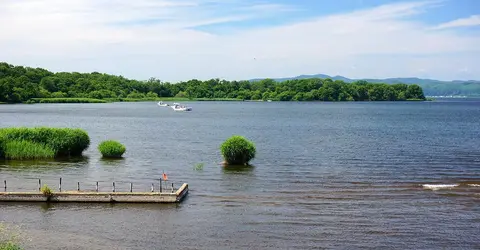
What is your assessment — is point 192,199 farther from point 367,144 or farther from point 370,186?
point 367,144

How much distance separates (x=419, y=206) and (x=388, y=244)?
10.7 metres

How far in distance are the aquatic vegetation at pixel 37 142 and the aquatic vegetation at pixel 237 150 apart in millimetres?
19203

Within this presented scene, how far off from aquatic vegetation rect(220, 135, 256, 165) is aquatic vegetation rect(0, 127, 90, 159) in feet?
63.0

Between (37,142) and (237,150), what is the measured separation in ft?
78.1

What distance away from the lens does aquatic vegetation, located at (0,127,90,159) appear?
201ft

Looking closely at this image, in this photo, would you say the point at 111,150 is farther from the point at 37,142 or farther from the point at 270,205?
the point at 270,205

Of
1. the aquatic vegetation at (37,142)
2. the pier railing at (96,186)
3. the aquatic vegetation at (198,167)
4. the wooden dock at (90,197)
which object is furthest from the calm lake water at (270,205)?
the aquatic vegetation at (37,142)

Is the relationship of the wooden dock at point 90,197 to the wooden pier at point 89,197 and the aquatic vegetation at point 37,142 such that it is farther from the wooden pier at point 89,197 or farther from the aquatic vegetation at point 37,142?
the aquatic vegetation at point 37,142

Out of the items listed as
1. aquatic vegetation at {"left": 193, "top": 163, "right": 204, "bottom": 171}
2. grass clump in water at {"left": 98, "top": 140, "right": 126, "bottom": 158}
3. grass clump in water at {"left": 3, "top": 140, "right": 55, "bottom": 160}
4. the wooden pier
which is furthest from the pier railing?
grass clump in water at {"left": 98, "top": 140, "right": 126, "bottom": 158}

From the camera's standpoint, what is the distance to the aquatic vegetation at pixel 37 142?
201ft

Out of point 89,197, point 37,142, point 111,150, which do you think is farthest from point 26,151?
point 89,197

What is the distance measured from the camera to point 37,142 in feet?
206

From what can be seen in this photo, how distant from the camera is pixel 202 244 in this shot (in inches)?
1227

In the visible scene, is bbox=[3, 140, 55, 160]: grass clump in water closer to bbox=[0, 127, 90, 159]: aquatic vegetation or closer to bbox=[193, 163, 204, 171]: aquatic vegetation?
bbox=[0, 127, 90, 159]: aquatic vegetation
